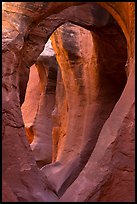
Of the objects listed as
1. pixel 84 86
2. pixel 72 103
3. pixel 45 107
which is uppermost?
pixel 84 86

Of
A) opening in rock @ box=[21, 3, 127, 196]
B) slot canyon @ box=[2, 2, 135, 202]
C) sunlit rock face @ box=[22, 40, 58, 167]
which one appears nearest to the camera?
slot canyon @ box=[2, 2, 135, 202]

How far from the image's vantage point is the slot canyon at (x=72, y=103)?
3043mm

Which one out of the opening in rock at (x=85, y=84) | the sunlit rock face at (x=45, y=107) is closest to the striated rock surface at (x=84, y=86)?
the opening in rock at (x=85, y=84)

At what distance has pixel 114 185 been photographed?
303 cm

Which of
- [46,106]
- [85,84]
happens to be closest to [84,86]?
[85,84]

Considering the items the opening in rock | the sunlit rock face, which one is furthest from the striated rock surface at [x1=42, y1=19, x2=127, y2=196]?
the sunlit rock face

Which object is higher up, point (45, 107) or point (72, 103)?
point (72, 103)

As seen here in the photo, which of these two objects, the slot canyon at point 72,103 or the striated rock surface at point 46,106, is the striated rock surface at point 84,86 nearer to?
the slot canyon at point 72,103

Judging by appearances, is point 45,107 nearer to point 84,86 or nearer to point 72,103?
point 72,103

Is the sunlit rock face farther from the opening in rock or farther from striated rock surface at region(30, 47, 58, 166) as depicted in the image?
the opening in rock

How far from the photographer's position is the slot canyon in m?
3.04

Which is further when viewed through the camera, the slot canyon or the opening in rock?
the opening in rock

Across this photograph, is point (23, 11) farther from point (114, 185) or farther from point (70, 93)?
point (70, 93)

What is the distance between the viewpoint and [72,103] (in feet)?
20.1
